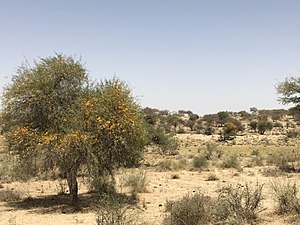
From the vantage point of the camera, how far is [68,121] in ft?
56.1

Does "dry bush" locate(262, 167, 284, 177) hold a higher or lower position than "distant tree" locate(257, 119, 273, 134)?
lower

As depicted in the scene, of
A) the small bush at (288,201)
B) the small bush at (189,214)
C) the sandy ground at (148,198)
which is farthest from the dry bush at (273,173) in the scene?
the small bush at (189,214)

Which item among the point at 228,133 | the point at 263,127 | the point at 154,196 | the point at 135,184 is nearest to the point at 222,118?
the point at 263,127

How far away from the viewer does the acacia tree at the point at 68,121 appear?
55.1 ft

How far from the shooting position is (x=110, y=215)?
10.8m

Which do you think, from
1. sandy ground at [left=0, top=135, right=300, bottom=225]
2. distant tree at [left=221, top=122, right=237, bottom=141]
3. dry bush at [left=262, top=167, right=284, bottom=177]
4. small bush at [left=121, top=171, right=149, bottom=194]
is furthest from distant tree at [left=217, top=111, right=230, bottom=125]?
small bush at [left=121, top=171, right=149, bottom=194]

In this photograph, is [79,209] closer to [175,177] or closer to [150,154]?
[175,177]

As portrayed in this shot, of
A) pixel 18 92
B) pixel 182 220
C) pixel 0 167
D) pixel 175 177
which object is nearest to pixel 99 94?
pixel 18 92

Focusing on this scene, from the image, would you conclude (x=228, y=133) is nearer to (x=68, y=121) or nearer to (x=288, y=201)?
(x=68, y=121)

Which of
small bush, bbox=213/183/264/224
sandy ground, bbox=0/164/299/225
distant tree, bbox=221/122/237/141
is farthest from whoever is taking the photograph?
distant tree, bbox=221/122/237/141

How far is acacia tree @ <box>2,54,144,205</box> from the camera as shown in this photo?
1678cm

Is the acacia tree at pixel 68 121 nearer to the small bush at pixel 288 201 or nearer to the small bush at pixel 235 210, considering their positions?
the small bush at pixel 235 210

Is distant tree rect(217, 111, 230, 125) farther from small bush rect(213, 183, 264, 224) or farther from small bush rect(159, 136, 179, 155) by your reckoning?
small bush rect(213, 183, 264, 224)

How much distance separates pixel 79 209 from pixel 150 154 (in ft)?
97.2
